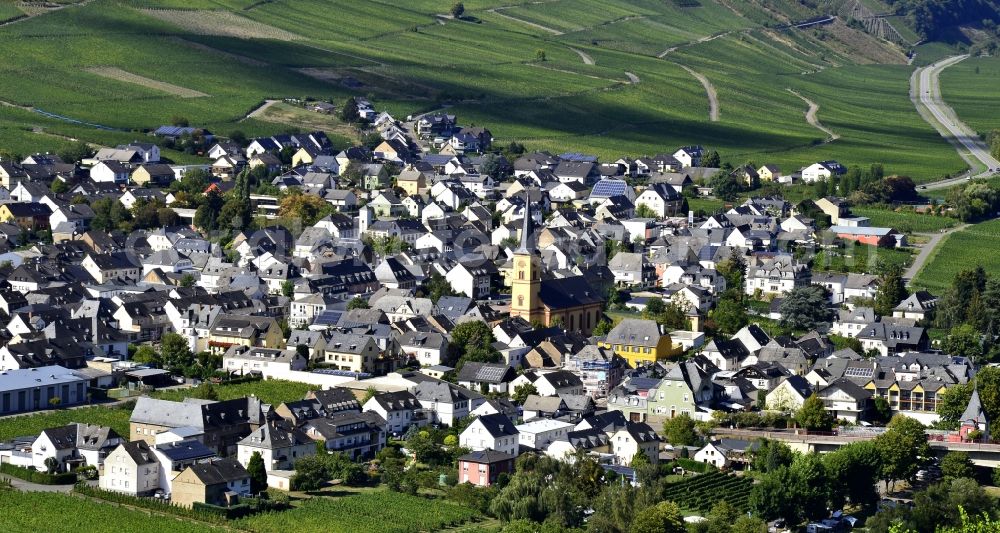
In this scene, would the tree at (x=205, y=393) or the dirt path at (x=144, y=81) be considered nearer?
the tree at (x=205, y=393)

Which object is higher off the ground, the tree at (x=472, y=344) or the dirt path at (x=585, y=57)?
the dirt path at (x=585, y=57)

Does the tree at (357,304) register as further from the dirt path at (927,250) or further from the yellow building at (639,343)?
the dirt path at (927,250)

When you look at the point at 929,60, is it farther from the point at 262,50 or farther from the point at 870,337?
the point at 870,337

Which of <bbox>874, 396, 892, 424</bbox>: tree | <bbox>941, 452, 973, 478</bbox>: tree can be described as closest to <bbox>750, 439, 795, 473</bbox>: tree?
<bbox>941, 452, 973, 478</bbox>: tree

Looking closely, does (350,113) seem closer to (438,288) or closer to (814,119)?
(814,119)

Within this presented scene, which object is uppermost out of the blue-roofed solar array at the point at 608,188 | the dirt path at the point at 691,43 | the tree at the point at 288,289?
the dirt path at the point at 691,43

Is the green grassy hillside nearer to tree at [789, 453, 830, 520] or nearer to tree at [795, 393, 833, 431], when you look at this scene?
tree at [795, 393, 833, 431]

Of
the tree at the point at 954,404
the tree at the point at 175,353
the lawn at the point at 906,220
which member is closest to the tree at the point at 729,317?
the tree at the point at 954,404

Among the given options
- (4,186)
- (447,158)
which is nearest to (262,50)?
(447,158)
